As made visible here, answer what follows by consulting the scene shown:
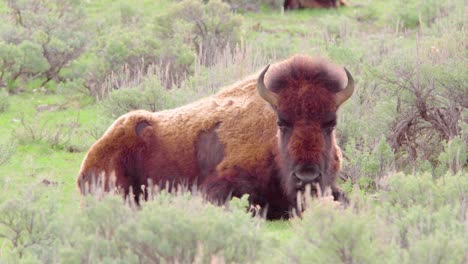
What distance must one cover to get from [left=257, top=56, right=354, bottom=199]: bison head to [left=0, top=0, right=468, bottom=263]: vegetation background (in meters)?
0.45

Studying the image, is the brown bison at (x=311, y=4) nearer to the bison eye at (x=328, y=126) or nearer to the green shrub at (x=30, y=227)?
the bison eye at (x=328, y=126)

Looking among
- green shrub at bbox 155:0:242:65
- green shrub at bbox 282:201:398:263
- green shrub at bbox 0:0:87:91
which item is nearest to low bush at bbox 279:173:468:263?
green shrub at bbox 282:201:398:263

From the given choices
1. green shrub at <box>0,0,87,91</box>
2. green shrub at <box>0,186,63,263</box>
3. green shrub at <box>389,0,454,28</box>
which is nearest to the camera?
green shrub at <box>0,186,63,263</box>

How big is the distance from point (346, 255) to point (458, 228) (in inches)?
43.5

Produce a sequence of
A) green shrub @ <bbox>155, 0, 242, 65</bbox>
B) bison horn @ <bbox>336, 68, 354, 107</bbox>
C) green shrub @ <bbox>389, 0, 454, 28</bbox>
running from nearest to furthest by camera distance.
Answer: bison horn @ <bbox>336, 68, 354, 107</bbox>
green shrub @ <bbox>155, 0, 242, 65</bbox>
green shrub @ <bbox>389, 0, 454, 28</bbox>

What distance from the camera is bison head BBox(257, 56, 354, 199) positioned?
369 inches

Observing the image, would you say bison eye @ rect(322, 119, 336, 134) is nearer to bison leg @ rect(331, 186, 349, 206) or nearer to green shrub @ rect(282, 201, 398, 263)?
bison leg @ rect(331, 186, 349, 206)

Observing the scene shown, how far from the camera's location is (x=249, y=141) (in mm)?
10328

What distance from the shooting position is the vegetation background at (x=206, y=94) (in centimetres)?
596

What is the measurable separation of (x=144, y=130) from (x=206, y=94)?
330 centimetres

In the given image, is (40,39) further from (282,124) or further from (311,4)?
(282,124)

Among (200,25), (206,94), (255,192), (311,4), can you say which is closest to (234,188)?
(255,192)

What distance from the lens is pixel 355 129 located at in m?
12.7

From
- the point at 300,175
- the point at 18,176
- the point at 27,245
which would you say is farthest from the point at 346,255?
the point at 18,176
